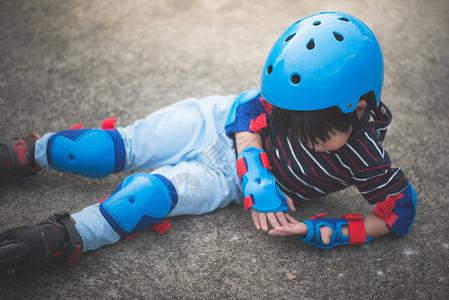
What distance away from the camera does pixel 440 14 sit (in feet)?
10.3

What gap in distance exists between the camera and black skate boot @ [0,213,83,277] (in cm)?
115

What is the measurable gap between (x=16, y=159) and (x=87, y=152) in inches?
11.3

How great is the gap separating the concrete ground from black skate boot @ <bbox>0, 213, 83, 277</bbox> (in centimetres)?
8

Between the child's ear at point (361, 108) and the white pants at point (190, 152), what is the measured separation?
0.52 metres

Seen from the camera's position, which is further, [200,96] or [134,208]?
[200,96]

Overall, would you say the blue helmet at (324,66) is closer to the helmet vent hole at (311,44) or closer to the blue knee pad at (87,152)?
the helmet vent hole at (311,44)

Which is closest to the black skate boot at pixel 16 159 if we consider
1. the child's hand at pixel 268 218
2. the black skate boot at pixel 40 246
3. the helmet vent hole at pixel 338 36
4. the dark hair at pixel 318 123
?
the black skate boot at pixel 40 246

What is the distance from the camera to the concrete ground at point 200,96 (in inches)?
52.6

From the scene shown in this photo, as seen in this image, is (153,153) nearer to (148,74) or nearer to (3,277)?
(3,277)

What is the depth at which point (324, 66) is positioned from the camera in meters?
1.23

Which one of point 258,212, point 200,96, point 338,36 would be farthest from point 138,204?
point 200,96

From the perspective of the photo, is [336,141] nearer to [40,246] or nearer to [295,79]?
[295,79]

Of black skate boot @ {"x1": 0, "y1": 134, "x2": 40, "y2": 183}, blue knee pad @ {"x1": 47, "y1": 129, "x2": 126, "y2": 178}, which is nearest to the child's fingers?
blue knee pad @ {"x1": 47, "y1": 129, "x2": 126, "y2": 178}

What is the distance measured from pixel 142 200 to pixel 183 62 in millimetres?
1396
